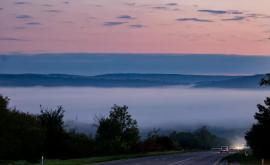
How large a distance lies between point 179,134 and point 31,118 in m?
128

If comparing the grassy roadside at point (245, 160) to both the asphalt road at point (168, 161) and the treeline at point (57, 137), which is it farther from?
the treeline at point (57, 137)

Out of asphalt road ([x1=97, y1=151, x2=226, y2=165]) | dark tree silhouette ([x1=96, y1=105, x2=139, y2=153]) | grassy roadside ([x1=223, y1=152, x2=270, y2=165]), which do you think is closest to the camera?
asphalt road ([x1=97, y1=151, x2=226, y2=165])

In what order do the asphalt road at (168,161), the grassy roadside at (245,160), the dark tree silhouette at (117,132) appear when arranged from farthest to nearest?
the dark tree silhouette at (117,132), the grassy roadside at (245,160), the asphalt road at (168,161)

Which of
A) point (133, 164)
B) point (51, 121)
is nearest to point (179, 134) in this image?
point (51, 121)

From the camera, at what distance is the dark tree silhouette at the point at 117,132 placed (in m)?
90.8

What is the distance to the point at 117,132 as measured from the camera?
9631 cm

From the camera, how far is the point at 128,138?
327 ft

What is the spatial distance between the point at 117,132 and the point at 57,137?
68.2 ft

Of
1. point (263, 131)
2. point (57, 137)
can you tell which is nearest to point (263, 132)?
point (263, 131)

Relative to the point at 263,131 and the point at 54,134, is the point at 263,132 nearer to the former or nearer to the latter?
the point at 263,131

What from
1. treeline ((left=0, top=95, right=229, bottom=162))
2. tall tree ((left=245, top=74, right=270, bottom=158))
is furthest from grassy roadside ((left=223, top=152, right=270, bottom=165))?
treeline ((left=0, top=95, right=229, bottom=162))

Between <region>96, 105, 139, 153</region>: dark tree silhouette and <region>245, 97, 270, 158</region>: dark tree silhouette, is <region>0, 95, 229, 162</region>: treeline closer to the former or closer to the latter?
<region>96, 105, 139, 153</region>: dark tree silhouette

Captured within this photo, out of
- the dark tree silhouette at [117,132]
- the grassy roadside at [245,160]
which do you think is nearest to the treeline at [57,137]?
the dark tree silhouette at [117,132]

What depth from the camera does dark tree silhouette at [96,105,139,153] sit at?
90.8 metres
